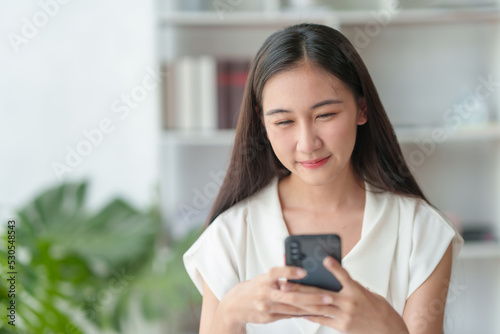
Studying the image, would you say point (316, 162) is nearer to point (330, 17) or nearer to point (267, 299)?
point (267, 299)

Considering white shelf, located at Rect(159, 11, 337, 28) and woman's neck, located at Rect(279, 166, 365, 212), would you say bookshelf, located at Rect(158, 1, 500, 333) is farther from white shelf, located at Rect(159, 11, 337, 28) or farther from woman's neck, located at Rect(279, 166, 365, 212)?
woman's neck, located at Rect(279, 166, 365, 212)

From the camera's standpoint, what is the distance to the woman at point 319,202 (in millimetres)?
694

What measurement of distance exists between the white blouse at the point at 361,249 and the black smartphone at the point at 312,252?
0.48ft

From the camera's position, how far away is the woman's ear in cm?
75

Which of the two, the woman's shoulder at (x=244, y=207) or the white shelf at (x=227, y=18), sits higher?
the white shelf at (x=227, y=18)

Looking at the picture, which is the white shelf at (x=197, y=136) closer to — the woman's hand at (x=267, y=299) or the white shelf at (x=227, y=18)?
the white shelf at (x=227, y=18)

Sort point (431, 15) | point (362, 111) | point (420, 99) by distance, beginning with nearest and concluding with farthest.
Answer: point (362, 111) → point (431, 15) → point (420, 99)

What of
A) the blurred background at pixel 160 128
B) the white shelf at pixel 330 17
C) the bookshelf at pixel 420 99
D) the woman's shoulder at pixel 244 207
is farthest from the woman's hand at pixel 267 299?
the white shelf at pixel 330 17

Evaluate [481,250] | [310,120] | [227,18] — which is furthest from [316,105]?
[481,250]

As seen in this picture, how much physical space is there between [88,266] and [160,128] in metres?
0.57

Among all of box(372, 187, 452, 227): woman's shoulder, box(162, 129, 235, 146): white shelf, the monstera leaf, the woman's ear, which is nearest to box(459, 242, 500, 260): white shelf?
box(162, 129, 235, 146): white shelf

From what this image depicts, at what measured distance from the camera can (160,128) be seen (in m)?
2.25

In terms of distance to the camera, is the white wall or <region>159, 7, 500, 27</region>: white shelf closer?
<region>159, 7, 500, 27</region>: white shelf

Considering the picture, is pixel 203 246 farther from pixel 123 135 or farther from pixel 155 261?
pixel 123 135
